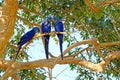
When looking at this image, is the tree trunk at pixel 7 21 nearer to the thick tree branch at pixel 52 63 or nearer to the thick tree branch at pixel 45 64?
the thick tree branch at pixel 52 63

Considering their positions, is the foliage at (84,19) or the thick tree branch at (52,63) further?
the foliage at (84,19)

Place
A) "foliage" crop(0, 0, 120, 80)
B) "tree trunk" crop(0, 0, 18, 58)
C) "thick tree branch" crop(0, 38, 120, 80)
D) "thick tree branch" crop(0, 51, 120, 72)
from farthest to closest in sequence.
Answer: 1. "foliage" crop(0, 0, 120, 80)
2. "thick tree branch" crop(0, 51, 120, 72)
3. "thick tree branch" crop(0, 38, 120, 80)
4. "tree trunk" crop(0, 0, 18, 58)

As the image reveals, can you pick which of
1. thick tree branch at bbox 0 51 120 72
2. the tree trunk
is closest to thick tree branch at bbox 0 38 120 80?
thick tree branch at bbox 0 51 120 72

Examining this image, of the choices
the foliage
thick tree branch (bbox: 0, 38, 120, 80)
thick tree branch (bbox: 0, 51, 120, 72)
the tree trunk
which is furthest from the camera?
the foliage

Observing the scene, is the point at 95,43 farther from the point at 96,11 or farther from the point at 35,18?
the point at 35,18

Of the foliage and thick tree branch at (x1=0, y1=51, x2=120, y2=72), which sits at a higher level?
the foliage

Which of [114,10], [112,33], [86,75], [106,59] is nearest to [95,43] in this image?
[106,59]

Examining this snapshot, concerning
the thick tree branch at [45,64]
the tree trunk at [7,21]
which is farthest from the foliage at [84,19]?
the tree trunk at [7,21]

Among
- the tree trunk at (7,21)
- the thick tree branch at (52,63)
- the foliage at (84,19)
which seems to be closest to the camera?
the tree trunk at (7,21)

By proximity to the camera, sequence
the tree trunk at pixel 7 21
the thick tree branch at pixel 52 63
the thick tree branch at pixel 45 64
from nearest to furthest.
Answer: the tree trunk at pixel 7 21, the thick tree branch at pixel 52 63, the thick tree branch at pixel 45 64

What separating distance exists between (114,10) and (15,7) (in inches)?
72.4

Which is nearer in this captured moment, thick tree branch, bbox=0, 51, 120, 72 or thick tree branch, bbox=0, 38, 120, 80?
thick tree branch, bbox=0, 38, 120, 80

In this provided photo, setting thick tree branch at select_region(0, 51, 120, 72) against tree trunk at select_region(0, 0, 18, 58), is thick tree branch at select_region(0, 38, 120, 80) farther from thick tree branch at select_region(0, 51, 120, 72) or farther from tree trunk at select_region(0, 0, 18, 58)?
tree trunk at select_region(0, 0, 18, 58)

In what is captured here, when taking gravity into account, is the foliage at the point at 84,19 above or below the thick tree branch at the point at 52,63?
above
